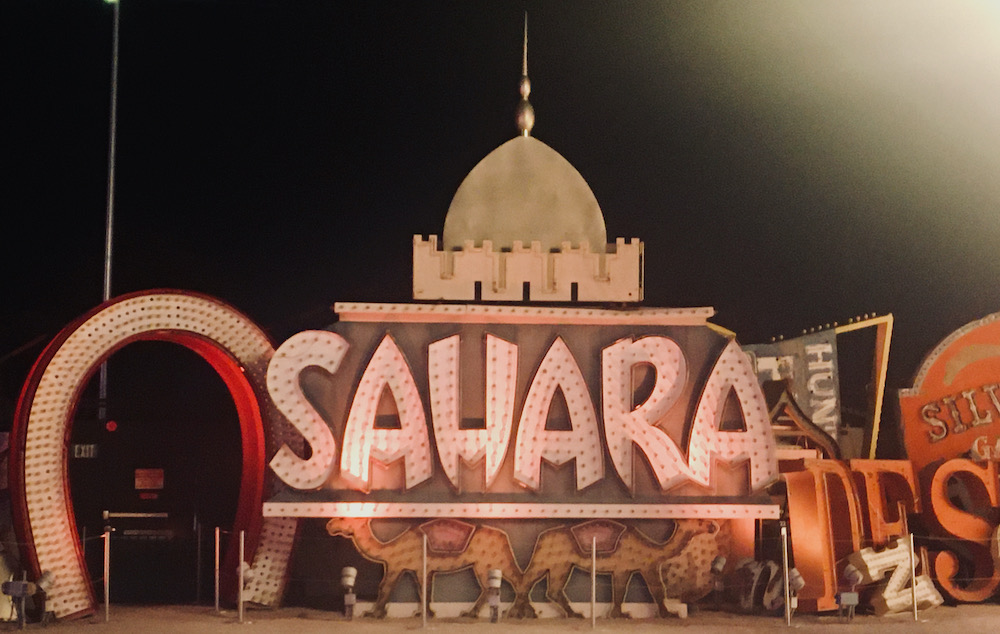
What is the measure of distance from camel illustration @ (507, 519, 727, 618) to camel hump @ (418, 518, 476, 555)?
893 millimetres

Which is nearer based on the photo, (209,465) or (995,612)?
(995,612)

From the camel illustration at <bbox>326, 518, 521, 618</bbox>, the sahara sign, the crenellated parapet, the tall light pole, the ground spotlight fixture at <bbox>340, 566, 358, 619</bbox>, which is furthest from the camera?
the tall light pole

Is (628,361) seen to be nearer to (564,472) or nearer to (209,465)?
(564,472)

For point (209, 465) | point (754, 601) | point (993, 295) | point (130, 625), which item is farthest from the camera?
point (993, 295)

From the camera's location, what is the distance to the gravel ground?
16.8m

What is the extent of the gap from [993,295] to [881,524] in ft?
18.6

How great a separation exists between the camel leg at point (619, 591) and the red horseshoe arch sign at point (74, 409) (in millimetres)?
4307

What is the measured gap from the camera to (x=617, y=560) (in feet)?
58.5

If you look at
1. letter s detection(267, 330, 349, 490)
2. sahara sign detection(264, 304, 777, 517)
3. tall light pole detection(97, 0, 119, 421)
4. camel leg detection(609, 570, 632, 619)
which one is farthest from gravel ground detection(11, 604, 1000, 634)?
tall light pole detection(97, 0, 119, 421)

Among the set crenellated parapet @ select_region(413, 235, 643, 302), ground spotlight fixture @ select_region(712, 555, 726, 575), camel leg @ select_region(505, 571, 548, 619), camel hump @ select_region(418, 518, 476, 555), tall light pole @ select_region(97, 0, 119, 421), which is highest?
tall light pole @ select_region(97, 0, 119, 421)

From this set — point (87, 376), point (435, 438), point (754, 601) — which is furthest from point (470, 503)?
point (87, 376)

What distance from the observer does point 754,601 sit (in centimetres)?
1808

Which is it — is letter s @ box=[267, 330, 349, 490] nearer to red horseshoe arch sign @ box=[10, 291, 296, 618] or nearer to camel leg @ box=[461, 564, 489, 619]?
red horseshoe arch sign @ box=[10, 291, 296, 618]

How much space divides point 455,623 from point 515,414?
2.79 metres
